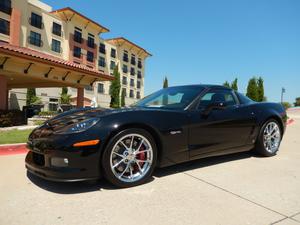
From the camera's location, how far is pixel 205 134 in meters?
3.49

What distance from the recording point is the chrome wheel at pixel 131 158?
286 cm

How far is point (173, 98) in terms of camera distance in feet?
12.9

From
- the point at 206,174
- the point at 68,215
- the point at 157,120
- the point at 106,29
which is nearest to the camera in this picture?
the point at 68,215

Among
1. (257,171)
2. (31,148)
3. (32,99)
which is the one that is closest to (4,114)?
(31,148)

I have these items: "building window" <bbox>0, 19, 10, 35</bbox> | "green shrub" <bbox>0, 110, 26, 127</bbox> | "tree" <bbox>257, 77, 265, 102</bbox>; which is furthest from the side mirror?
"tree" <bbox>257, 77, 265, 102</bbox>

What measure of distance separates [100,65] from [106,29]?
656 centimetres

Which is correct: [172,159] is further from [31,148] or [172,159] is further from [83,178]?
[31,148]

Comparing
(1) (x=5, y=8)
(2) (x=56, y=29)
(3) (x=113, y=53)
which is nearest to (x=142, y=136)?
(1) (x=5, y=8)

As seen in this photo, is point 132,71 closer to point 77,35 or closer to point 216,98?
point 77,35

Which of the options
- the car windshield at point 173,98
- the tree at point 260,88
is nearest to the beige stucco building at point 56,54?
the car windshield at point 173,98

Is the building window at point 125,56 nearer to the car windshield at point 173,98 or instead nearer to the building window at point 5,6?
the building window at point 5,6

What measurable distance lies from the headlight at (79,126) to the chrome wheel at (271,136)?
326 cm

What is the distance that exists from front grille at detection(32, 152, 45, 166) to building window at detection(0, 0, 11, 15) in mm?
29795

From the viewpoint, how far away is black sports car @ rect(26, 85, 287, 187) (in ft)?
8.52
